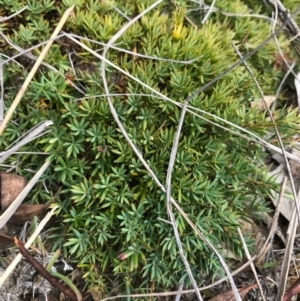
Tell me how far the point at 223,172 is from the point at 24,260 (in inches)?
36.3

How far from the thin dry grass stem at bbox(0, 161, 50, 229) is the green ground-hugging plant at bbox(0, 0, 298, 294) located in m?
0.05

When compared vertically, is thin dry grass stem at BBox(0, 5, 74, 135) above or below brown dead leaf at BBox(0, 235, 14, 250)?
above

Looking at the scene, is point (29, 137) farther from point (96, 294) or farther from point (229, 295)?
point (229, 295)

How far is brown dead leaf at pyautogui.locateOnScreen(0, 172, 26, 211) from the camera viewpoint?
1.83 metres

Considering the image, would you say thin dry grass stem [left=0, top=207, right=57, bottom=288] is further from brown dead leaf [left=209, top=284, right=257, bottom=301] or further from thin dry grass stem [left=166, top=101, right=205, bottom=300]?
brown dead leaf [left=209, top=284, right=257, bottom=301]

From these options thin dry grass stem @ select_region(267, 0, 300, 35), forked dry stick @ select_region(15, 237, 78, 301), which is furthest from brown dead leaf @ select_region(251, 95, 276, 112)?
forked dry stick @ select_region(15, 237, 78, 301)

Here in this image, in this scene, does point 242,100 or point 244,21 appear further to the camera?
point 244,21

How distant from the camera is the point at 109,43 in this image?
1.91m

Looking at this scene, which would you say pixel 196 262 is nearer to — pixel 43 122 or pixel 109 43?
pixel 43 122

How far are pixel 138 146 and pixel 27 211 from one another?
538 millimetres

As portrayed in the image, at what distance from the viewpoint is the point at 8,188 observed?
1835 mm

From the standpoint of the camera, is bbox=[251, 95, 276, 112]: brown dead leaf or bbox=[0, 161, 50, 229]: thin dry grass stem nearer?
bbox=[0, 161, 50, 229]: thin dry grass stem

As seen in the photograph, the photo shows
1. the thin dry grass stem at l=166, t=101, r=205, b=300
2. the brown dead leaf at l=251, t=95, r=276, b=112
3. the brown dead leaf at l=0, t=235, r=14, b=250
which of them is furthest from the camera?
the brown dead leaf at l=251, t=95, r=276, b=112

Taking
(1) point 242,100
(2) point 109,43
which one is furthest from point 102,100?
(1) point 242,100
